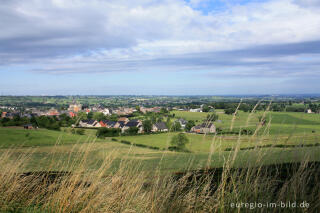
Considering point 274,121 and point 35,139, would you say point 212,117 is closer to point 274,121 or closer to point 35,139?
point 274,121

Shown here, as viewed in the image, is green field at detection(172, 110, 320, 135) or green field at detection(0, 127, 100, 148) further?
green field at detection(0, 127, 100, 148)

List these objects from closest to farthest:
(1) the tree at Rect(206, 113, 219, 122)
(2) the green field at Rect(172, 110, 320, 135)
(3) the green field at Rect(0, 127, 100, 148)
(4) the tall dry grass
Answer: (4) the tall dry grass, (2) the green field at Rect(172, 110, 320, 135), (1) the tree at Rect(206, 113, 219, 122), (3) the green field at Rect(0, 127, 100, 148)

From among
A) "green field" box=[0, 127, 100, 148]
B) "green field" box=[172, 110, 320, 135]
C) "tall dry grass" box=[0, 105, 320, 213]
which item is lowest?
"green field" box=[0, 127, 100, 148]

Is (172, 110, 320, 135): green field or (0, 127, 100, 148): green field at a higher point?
(172, 110, 320, 135): green field

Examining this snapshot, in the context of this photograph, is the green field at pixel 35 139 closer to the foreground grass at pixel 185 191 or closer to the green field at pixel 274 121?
the foreground grass at pixel 185 191

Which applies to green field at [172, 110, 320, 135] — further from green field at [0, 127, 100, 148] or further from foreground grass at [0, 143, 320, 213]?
green field at [0, 127, 100, 148]

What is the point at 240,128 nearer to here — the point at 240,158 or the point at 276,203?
the point at 240,158

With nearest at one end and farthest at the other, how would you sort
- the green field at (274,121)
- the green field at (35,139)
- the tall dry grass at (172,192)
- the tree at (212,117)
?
the tall dry grass at (172,192) < the green field at (274,121) < the tree at (212,117) < the green field at (35,139)

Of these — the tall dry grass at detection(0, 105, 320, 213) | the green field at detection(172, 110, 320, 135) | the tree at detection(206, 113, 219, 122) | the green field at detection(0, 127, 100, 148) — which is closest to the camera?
the tall dry grass at detection(0, 105, 320, 213)

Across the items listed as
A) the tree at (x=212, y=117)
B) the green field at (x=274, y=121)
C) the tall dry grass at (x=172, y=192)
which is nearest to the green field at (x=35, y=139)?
the tall dry grass at (x=172, y=192)

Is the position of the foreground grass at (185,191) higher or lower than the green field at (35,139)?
higher

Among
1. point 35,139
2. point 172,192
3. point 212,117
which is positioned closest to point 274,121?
point 212,117

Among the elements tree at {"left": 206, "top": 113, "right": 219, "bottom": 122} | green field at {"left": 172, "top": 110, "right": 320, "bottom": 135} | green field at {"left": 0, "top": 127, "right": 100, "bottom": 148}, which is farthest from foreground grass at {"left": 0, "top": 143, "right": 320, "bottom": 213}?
green field at {"left": 0, "top": 127, "right": 100, "bottom": 148}

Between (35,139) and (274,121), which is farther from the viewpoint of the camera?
(35,139)
